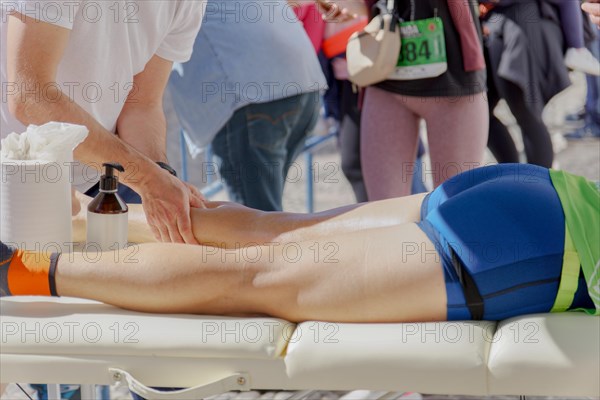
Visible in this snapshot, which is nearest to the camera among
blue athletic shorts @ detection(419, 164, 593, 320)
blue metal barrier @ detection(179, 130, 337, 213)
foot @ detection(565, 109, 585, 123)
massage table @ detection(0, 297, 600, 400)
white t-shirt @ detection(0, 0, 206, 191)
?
massage table @ detection(0, 297, 600, 400)

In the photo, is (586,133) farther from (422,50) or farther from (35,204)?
(35,204)

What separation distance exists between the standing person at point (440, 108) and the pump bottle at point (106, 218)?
1.27 meters

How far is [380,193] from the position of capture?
3.09 meters

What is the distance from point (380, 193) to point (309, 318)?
1410 mm

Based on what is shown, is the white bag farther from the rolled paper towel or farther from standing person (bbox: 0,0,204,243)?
the rolled paper towel

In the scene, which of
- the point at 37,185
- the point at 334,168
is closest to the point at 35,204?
the point at 37,185

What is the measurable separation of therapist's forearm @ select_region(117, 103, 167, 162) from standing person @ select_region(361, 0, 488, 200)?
767 mm

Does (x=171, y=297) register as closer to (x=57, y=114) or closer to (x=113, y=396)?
(x=57, y=114)

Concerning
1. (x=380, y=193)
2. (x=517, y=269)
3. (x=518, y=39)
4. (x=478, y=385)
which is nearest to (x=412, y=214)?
(x=517, y=269)

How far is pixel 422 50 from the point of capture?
2871 mm

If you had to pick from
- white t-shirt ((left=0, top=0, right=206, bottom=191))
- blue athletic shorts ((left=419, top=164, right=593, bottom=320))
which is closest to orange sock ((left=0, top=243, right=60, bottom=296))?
white t-shirt ((left=0, top=0, right=206, bottom=191))

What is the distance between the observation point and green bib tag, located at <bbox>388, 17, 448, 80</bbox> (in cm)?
285

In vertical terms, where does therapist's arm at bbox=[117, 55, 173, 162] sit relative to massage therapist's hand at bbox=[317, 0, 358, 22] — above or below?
below

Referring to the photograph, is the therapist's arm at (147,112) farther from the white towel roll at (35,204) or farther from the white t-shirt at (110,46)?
the white towel roll at (35,204)
